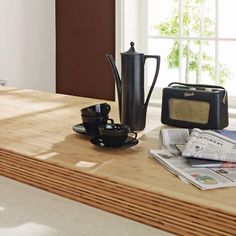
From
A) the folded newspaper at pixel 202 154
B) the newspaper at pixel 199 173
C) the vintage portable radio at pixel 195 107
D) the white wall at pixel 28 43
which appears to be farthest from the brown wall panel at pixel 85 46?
the newspaper at pixel 199 173

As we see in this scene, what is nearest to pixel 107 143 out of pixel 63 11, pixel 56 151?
pixel 56 151

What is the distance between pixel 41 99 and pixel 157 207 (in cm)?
132

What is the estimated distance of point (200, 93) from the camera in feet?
5.30

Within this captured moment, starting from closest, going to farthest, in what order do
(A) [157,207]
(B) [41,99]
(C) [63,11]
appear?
(A) [157,207] < (B) [41,99] < (C) [63,11]

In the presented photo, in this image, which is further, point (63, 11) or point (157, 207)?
point (63, 11)

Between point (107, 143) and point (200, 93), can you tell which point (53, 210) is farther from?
point (200, 93)

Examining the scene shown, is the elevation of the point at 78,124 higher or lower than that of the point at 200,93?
lower

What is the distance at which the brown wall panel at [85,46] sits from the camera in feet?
12.7


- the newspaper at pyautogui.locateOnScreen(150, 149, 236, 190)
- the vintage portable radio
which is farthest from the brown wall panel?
the newspaper at pyautogui.locateOnScreen(150, 149, 236, 190)

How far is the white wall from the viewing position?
12.7 feet

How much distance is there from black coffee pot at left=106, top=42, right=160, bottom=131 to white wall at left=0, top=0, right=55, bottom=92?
2399mm

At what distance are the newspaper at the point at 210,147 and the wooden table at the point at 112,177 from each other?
9 centimetres

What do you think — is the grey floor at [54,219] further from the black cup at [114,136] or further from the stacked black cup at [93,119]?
the stacked black cup at [93,119]

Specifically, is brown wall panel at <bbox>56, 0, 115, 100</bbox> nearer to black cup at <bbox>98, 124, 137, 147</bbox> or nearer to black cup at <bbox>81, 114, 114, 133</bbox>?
black cup at <bbox>81, 114, 114, 133</bbox>
